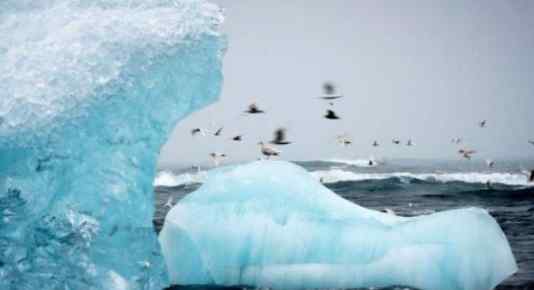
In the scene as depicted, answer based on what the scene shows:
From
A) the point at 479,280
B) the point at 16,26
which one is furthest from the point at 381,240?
the point at 16,26

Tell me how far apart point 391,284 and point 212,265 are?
2.71 metres

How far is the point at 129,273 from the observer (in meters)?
6.54

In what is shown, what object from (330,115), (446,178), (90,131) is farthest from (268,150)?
(446,178)

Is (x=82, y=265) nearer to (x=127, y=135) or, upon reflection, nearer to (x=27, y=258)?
(x=27, y=258)

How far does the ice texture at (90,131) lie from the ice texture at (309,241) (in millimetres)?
1472

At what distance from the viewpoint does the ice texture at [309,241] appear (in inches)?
304

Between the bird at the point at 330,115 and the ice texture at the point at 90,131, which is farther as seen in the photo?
the bird at the point at 330,115

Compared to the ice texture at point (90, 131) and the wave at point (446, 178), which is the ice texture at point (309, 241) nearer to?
the ice texture at point (90, 131)

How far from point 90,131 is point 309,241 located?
141 inches

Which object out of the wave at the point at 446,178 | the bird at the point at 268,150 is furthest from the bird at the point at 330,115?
the wave at the point at 446,178

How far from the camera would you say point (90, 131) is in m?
6.67

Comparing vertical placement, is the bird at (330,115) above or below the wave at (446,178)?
above

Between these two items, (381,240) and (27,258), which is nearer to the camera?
(27,258)

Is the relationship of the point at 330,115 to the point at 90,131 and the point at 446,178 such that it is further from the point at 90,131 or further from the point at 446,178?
the point at 446,178
